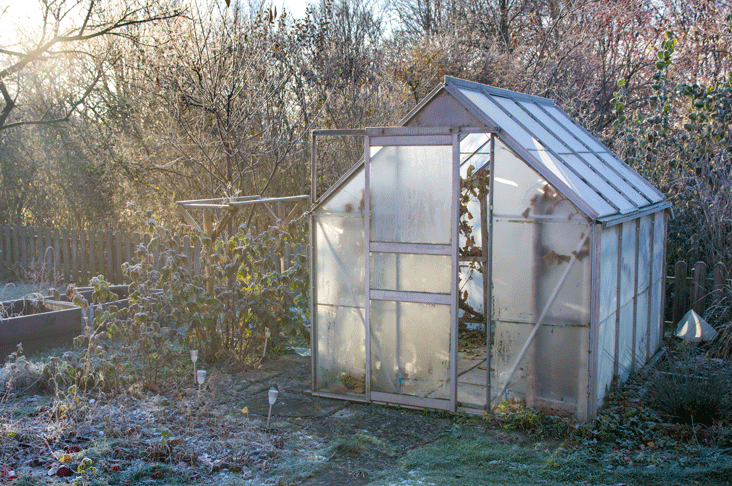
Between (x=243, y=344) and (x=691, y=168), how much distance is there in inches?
270

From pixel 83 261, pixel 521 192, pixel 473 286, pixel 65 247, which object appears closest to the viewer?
pixel 521 192

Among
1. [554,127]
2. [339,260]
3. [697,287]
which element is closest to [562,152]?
[554,127]

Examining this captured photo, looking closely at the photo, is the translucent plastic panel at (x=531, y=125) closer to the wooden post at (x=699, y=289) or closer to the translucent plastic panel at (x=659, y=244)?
the translucent plastic panel at (x=659, y=244)

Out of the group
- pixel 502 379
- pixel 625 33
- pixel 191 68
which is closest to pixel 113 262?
pixel 191 68

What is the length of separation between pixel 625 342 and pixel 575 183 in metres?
1.92

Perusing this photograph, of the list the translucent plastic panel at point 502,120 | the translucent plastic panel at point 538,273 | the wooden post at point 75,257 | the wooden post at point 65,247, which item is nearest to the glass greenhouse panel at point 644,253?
the translucent plastic panel at point 502,120

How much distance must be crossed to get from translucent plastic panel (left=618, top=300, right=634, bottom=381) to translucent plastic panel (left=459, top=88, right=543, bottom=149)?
6.03 ft

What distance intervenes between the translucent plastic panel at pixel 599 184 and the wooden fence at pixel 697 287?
7.76 ft

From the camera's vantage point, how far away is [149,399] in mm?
5797

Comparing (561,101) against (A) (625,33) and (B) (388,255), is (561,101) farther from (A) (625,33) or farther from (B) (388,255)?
(B) (388,255)

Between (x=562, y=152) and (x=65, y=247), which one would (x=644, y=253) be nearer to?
(x=562, y=152)

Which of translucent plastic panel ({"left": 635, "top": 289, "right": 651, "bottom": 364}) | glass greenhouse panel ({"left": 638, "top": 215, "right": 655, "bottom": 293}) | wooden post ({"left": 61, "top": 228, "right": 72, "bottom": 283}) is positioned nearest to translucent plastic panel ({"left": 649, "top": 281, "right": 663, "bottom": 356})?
translucent plastic panel ({"left": 635, "top": 289, "right": 651, "bottom": 364})

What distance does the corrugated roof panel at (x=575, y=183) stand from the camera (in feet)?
17.3

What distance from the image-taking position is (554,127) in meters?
7.16
